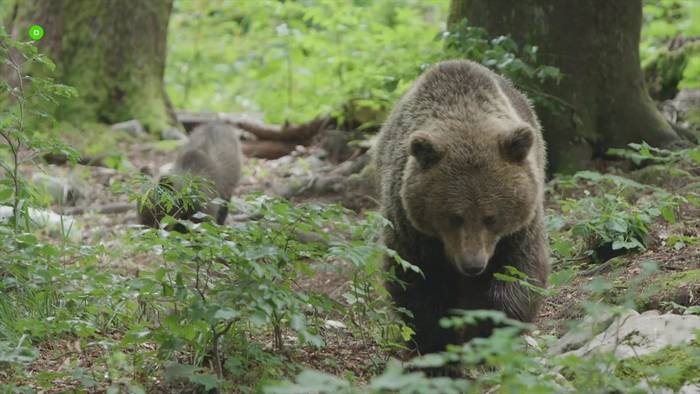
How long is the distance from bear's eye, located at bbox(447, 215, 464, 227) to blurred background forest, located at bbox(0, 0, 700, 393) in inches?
23.1

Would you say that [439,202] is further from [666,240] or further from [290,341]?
[666,240]

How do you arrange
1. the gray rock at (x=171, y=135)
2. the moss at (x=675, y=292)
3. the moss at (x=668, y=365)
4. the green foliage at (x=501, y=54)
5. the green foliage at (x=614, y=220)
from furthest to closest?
the gray rock at (x=171, y=135) → the green foliage at (x=501, y=54) → the green foliage at (x=614, y=220) → the moss at (x=675, y=292) → the moss at (x=668, y=365)

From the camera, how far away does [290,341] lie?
5387 mm

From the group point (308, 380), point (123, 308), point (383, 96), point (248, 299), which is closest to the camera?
point (308, 380)

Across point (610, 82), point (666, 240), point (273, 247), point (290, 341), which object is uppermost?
point (610, 82)

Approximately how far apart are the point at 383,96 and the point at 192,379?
25.1 feet

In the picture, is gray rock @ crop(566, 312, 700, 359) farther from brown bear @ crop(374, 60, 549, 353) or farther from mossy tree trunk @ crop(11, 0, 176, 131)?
mossy tree trunk @ crop(11, 0, 176, 131)

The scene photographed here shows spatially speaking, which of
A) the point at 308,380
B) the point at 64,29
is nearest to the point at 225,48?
the point at 64,29

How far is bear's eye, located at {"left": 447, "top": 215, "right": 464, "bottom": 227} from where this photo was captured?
17.0 ft

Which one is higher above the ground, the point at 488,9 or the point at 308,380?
the point at 488,9

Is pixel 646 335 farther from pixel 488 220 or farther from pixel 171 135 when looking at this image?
pixel 171 135

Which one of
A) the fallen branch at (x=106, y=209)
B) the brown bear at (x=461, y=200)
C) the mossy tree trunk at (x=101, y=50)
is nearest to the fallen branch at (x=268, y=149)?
the mossy tree trunk at (x=101, y=50)

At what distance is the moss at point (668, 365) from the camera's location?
12.5 ft

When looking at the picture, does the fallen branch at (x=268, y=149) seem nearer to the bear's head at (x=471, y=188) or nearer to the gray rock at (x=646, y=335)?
the bear's head at (x=471, y=188)
